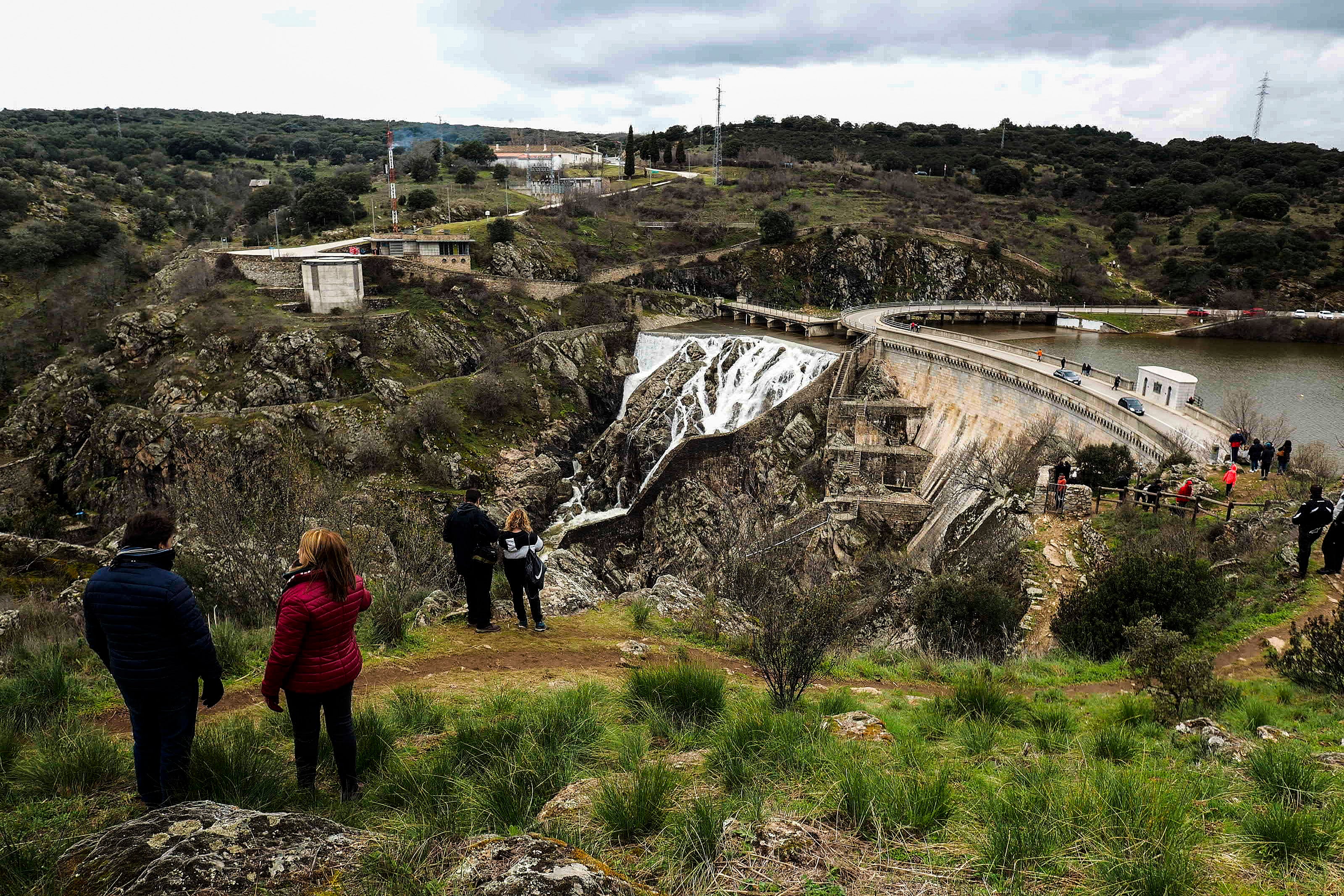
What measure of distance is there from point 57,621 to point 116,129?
13012cm

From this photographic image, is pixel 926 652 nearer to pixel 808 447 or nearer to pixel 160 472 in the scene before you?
pixel 808 447

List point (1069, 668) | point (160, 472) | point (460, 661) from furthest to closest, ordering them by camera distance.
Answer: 1. point (160, 472)
2. point (1069, 668)
3. point (460, 661)

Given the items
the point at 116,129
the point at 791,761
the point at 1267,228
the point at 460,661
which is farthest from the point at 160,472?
the point at 116,129

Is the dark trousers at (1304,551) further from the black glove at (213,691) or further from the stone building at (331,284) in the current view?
the stone building at (331,284)

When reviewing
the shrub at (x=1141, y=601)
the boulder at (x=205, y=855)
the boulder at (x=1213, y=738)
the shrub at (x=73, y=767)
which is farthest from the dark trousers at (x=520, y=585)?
the shrub at (x=1141, y=601)

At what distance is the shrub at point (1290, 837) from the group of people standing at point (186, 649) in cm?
464

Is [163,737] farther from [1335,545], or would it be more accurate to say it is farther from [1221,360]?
[1221,360]

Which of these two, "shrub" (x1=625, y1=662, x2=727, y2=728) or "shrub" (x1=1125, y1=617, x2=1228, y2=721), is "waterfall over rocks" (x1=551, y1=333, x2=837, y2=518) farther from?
"shrub" (x1=625, y1=662, x2=727, y2=728)

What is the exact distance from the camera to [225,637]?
713 cm

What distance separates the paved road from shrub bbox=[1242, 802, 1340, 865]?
20370 millimetres

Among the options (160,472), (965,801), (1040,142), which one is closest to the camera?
(965,801)

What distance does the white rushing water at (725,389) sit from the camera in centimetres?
3722

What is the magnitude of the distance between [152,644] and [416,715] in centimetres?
196

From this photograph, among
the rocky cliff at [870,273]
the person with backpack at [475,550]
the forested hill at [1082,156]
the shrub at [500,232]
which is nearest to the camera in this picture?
the person with backpack at [475,550]
